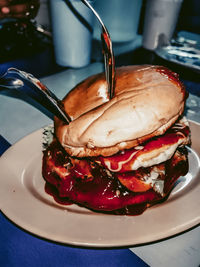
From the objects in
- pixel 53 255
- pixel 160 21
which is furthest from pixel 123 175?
pixel 160 21

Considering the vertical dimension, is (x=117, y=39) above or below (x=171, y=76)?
below

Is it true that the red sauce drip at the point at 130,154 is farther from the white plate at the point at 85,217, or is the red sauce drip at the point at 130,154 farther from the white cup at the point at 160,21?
the white cup at the point at 160,21

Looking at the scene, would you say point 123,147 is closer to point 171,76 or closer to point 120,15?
point 171,76

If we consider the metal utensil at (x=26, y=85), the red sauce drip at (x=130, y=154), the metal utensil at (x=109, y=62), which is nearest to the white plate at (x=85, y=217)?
the red sauce drip at (x=130, y=154)

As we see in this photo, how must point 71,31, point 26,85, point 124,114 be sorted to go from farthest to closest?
point 71,31
point 124,114
point 26,85

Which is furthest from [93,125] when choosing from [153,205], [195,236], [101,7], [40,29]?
[101,7]
